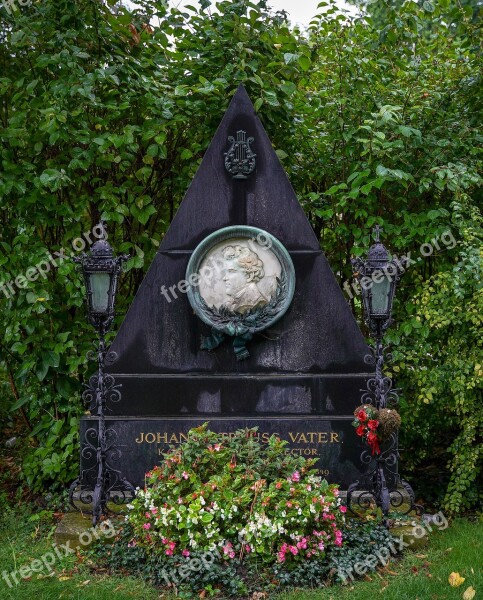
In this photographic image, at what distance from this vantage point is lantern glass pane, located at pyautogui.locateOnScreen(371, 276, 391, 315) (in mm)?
5070

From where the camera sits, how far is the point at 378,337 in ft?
17.0

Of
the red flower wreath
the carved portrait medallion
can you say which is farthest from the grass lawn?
the carved portrait medallion

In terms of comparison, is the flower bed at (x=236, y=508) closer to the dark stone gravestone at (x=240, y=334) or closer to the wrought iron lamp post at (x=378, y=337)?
the wrought iron lamp post at (x=378, y=337)

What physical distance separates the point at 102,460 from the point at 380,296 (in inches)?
93.0

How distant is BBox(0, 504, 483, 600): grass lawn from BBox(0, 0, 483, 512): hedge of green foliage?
1102mm

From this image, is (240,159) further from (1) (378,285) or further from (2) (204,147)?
(1) (378,285)

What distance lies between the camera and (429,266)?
7273mm

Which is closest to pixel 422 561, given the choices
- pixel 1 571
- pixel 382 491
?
pixel 382 491

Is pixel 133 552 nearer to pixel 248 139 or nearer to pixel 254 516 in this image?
pixel 254 516

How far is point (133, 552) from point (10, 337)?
8.58 ft

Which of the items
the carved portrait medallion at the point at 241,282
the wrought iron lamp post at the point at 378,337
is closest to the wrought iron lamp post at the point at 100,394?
the carved portrait medallion at the point at 241,282

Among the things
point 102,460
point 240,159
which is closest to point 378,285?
point 240,159

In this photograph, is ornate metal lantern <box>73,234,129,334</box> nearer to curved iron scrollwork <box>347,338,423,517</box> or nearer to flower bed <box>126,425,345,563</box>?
flower bed <box>126,425,345,563</box>

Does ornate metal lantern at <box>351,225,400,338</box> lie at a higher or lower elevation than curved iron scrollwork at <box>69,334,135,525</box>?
higher
